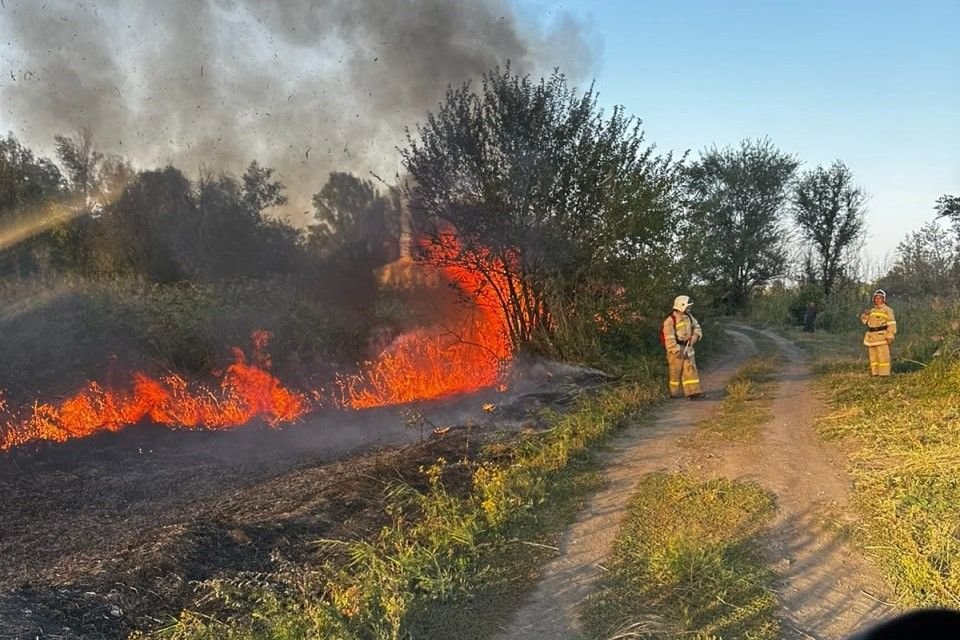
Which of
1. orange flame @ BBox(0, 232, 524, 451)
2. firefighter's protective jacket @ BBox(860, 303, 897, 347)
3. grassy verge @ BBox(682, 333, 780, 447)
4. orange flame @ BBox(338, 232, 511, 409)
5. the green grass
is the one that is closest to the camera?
the green grass

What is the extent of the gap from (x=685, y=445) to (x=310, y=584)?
17.7 feet

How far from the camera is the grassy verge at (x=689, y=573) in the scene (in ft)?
13.2

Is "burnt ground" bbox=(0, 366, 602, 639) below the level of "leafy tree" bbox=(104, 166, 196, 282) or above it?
below

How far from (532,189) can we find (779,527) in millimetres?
9506

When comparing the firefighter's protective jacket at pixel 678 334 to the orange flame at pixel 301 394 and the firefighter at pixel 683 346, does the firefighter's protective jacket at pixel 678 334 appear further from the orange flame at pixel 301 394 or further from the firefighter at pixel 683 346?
the orange flame at pixel 301 394

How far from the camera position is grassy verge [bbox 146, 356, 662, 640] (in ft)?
13.1

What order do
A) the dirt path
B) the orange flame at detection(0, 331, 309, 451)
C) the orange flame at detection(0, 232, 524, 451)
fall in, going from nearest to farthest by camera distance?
the dirt path, the orange flame at detection(0, 331, 309, 451), the orange flame at detection(0, 232, 524, 451)

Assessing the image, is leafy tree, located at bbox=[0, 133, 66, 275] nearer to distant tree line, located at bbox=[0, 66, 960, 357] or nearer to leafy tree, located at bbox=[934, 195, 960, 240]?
distant tree line, located at bbox=[0, 66, 960, 357]

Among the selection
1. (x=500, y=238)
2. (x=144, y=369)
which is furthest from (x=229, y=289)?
(x=500, y=238)

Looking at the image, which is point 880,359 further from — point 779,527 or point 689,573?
point 689,573

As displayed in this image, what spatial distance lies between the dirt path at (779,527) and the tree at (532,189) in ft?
16.1

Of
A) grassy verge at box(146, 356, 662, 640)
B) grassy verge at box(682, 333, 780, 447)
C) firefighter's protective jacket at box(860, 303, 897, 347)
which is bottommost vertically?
grassy verge at box(146, 356, 662, 640)

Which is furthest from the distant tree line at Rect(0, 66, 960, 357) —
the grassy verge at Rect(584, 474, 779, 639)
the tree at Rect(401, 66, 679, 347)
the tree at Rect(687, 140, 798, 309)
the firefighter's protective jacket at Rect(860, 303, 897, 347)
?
the tree at Rect(687, 140, 798, 309)

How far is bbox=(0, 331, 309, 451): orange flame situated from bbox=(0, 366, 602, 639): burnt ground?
0.55 metres
